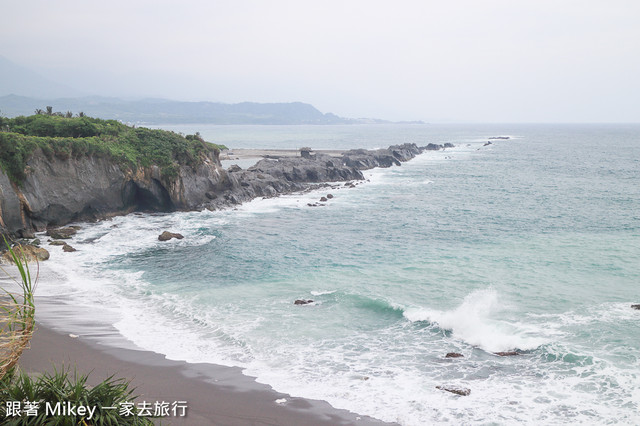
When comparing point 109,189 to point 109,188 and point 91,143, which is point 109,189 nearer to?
point 109,188

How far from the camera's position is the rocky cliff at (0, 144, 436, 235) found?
34375mm

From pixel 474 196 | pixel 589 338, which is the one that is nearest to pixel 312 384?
pixel 589 338

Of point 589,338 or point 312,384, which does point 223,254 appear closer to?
point 312,384

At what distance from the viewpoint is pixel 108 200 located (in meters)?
41.8

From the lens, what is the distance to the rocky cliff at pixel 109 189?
113ft

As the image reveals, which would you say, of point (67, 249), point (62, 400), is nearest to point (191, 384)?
point (62, 400)

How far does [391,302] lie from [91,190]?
Answer: 97.1 feet

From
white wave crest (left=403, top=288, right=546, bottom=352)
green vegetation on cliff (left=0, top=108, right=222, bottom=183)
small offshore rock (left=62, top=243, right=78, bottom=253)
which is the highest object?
green vegetation on cliff (left=0, top=108, right=222, bottom=183)

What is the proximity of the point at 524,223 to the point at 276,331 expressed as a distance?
92.5 feet

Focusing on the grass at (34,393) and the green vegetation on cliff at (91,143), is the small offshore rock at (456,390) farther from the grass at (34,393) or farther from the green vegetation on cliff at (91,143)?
the green vegetation on cliff at (91,143)

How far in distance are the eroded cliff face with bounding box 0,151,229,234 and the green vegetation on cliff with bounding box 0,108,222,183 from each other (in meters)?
0.63

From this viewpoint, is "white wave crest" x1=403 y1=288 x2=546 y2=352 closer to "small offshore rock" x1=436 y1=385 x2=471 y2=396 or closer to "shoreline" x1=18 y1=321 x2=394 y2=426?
"small offshore rock" x1=436 y1=385 x2=471 y2=396

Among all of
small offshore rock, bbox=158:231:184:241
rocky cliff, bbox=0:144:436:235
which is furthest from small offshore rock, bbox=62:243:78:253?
small offshore rock, bbox=158:231:184:241

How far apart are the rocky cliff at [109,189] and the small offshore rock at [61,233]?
1.53 metres
